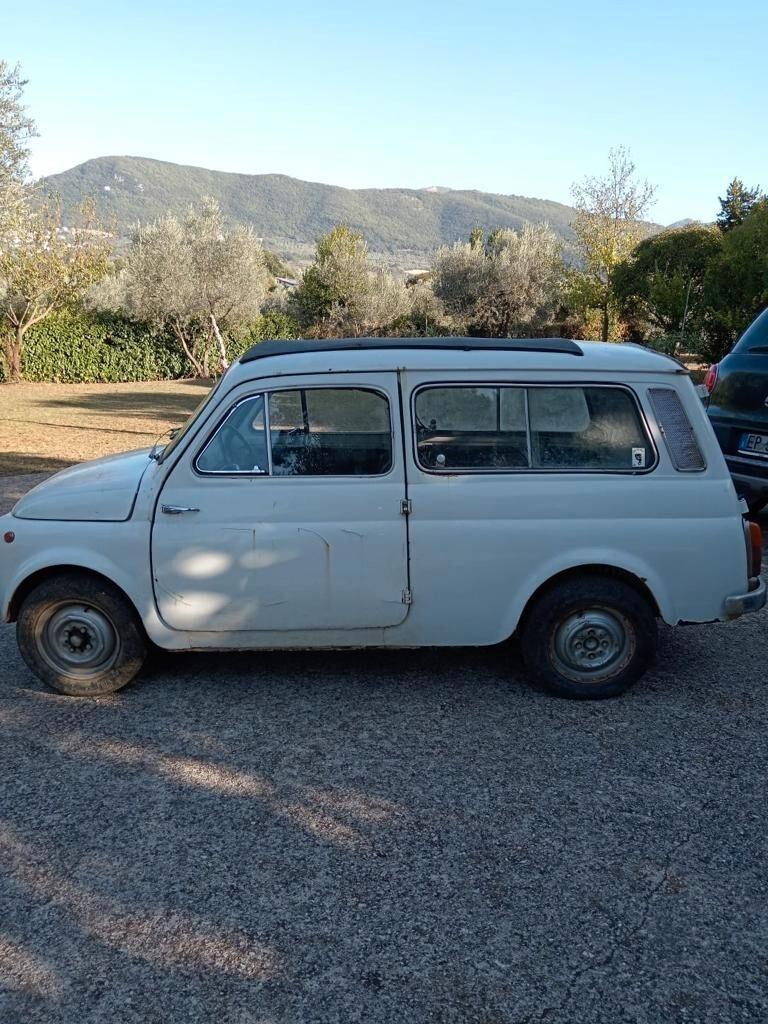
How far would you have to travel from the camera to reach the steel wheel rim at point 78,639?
477 cm

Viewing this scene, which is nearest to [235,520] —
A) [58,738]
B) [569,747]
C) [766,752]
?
[58,738]

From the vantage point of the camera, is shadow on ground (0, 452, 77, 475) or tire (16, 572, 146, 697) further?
shadow on ground (0, 452, 77, 475)

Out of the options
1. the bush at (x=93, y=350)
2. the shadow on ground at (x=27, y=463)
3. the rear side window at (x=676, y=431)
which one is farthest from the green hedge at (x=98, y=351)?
the rear side window at (x=676, y=431)

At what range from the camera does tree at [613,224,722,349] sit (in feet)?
79.0

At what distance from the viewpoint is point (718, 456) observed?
4711mm

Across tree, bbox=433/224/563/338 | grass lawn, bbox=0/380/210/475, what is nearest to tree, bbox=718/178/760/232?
tree, bbox=433/224/563/338

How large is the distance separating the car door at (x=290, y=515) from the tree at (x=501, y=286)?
30132 mm

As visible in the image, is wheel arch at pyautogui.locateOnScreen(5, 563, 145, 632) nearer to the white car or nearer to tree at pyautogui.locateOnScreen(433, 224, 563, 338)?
the white car

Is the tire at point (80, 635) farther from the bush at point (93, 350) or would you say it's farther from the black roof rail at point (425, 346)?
the bush at point (93, 350)

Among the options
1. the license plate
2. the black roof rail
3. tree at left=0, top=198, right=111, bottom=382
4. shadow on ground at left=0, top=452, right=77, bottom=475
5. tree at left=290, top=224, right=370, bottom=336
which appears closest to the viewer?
the black roof rail

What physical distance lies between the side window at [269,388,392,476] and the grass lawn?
356 inches

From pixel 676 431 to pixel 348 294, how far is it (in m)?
30.9

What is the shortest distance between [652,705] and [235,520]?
241cm

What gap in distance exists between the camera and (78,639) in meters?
4.81
